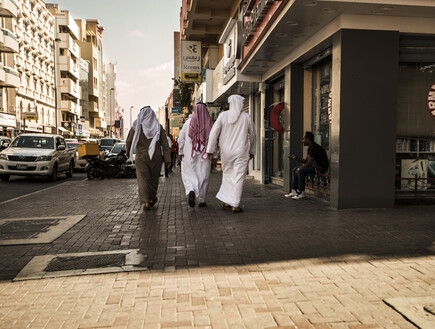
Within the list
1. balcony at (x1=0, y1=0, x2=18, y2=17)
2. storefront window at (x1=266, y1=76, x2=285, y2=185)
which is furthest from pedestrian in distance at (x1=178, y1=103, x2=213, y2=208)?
balcony at (x1=0, y1=0, x2=18, y2=17)

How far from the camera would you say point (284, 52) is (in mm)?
10695

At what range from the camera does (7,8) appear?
117ft

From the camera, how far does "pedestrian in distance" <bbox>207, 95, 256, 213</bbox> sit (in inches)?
303

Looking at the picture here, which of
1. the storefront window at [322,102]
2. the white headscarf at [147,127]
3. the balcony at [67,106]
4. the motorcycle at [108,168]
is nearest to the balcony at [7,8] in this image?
the motorcycle at [108,168]

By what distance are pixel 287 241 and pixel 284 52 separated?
658 centimetres

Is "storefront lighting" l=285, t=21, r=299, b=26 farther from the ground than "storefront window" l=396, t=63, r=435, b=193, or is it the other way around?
"storefront lighting" l=285, t=21, r=299, b=26

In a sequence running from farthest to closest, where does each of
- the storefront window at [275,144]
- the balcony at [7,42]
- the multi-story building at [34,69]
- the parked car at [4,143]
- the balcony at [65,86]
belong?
the balcony at [65,86] < the multi-story building at [34,69] < the balcony at [7,42] < the parked car at [4,143] < the storefront window at [275,144]

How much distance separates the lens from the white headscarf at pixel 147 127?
322 inches

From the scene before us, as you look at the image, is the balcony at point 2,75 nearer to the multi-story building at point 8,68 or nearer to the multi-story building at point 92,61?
the multi-story building at point 8,68

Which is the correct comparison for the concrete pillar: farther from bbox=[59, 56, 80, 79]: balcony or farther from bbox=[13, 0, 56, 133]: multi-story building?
bbox=[59, 56, 80, 79]: balcony

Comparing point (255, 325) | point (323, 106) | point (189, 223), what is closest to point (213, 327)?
point (255, 325)

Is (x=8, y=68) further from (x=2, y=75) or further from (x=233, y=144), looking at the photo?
(x=233, y=144)

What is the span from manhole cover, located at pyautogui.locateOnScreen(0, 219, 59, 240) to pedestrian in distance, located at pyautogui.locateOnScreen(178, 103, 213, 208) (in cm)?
Result: 261

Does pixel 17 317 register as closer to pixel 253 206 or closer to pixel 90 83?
pixel 253 206
